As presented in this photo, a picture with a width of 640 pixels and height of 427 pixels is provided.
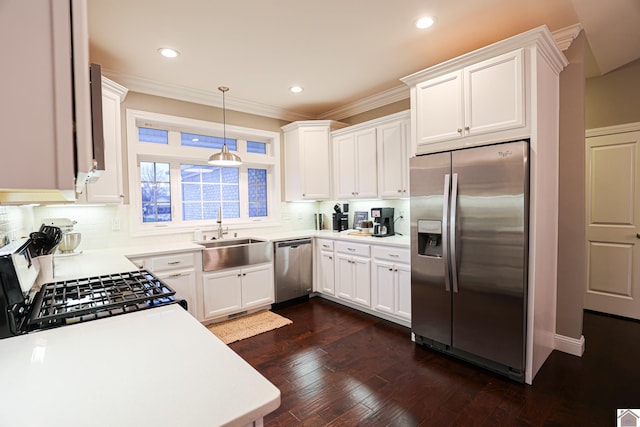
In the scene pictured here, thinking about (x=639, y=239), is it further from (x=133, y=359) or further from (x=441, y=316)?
(x=133, y=359)

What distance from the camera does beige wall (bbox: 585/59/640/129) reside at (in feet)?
10.5

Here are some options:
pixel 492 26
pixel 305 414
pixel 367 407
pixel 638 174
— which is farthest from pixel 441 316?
pixel 638 174

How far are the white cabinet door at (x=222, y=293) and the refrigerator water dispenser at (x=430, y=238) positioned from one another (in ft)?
6.58

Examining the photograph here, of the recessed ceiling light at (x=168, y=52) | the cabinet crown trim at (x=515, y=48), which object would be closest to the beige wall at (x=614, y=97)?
the cabinet crown trim at (x=515, y=48)

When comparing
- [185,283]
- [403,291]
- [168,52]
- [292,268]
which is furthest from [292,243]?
[168,52]

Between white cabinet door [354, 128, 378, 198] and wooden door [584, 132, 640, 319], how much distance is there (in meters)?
2.38

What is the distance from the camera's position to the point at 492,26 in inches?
96.7

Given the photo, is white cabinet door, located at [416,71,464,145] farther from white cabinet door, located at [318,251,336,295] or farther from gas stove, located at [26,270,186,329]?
gas stove, located at [26,270,186,329]

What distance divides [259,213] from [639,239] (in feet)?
14.4

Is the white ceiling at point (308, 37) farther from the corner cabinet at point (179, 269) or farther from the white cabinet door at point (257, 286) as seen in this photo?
the white cabinet door at point (257, 286)

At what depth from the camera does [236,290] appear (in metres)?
3.49

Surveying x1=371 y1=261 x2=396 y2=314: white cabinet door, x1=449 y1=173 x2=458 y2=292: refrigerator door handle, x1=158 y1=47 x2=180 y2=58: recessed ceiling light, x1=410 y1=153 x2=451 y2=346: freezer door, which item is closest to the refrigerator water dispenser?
x1=410 y1=153 x2=451 y2=346: freezer door

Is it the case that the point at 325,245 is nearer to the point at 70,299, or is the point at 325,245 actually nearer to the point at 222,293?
the point at 222,293

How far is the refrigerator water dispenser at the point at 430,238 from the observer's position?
8.55ft
